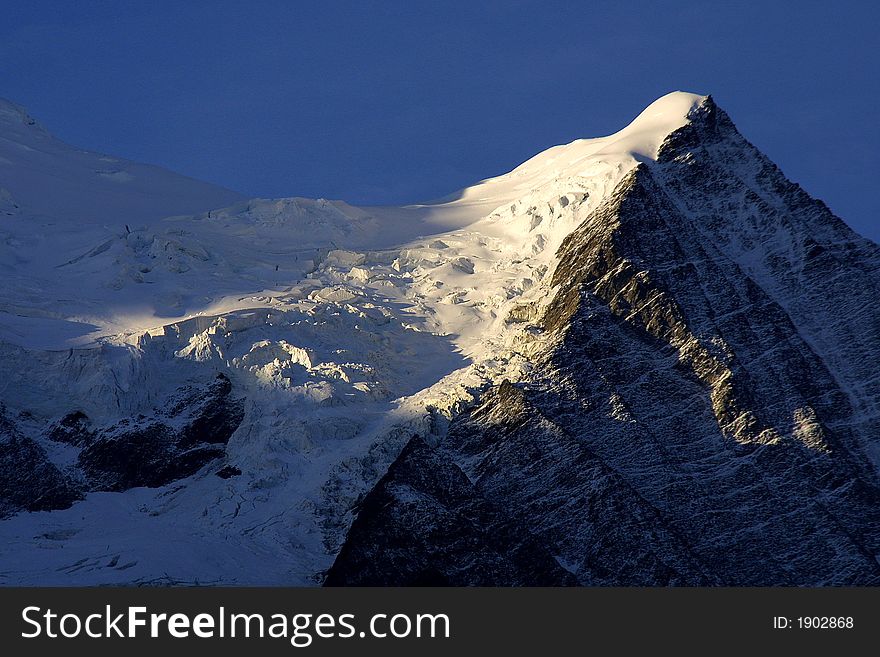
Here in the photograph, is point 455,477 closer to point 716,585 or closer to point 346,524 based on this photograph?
point 346,524

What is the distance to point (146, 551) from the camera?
191 m

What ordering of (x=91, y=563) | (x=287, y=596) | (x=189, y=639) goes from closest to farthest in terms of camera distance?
(x=189, y=639) < (x=287, y=596) < (x=91, y=563)

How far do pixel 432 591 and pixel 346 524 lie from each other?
39.8 meters

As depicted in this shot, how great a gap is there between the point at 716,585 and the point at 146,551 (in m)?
52.1

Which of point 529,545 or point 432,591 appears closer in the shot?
point 432,591

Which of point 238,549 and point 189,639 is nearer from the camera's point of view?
point 189,639

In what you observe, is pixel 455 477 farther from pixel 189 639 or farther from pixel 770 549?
pixel 189 639

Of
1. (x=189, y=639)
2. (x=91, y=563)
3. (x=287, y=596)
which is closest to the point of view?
(x=189, y=639)

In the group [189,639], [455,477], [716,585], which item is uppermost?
[455,477]

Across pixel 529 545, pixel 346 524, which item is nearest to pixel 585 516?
pixel 529 545

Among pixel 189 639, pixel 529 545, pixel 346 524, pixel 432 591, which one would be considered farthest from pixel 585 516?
pixel 189 639

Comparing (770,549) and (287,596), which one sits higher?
(770,549)

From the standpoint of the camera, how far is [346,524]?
198 m

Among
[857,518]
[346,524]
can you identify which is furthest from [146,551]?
[857,518]
